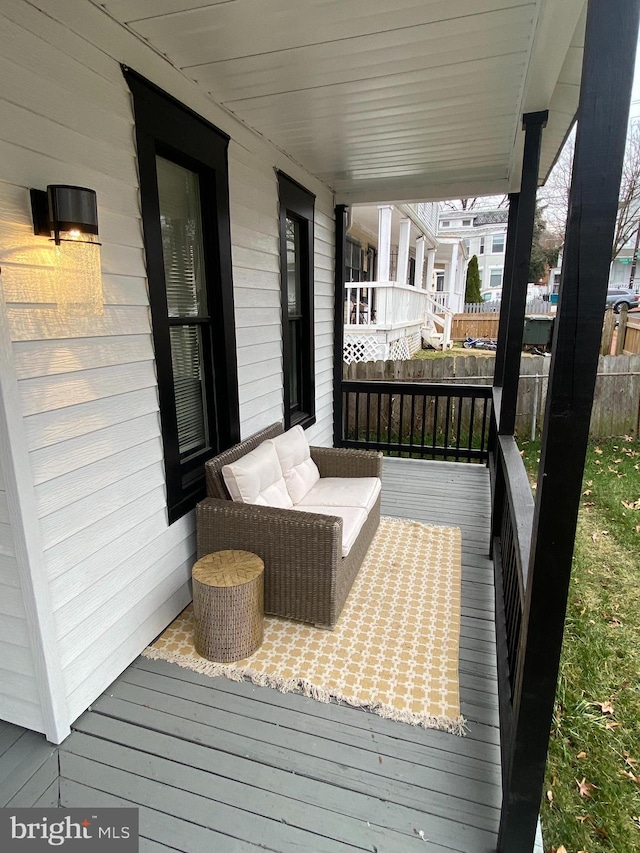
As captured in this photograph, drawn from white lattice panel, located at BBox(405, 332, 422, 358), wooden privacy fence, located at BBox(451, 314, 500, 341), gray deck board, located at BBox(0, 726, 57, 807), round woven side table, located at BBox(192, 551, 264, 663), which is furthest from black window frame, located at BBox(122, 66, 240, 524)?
wooden privacy fence, located at BBox(451, 314, 500, 341)

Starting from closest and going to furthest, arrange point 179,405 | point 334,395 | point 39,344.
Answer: point 39,344, point 179,405, point 334,395

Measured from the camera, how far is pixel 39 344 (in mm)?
1654

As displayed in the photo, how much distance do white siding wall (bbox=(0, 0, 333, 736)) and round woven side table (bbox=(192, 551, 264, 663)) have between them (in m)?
0.33

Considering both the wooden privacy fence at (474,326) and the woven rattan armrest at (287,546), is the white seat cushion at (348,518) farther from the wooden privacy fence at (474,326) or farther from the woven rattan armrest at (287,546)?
the wooden privacy fence at (474,326)

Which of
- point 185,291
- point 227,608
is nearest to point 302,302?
point 185,291

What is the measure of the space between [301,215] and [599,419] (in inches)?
190

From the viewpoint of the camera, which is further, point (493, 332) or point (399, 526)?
point (493, 332)

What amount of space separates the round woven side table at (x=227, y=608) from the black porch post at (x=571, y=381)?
124 cm

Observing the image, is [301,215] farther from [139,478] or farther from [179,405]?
[139,478]

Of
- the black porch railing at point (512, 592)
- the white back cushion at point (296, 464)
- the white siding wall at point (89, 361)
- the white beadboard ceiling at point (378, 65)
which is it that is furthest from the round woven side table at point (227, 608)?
the white beadboard ceiling at point (378, 65)

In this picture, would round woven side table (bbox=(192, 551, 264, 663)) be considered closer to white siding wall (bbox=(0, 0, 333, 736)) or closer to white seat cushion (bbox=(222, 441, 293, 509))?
white siding wall (bbox=(0, 0, 333, 736))

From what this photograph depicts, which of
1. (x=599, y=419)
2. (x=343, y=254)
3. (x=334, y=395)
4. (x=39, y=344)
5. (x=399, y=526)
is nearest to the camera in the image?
(x=39, y=344)

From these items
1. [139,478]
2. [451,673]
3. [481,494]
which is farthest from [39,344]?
[481,494]

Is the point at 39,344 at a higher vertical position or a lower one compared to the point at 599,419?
higher
